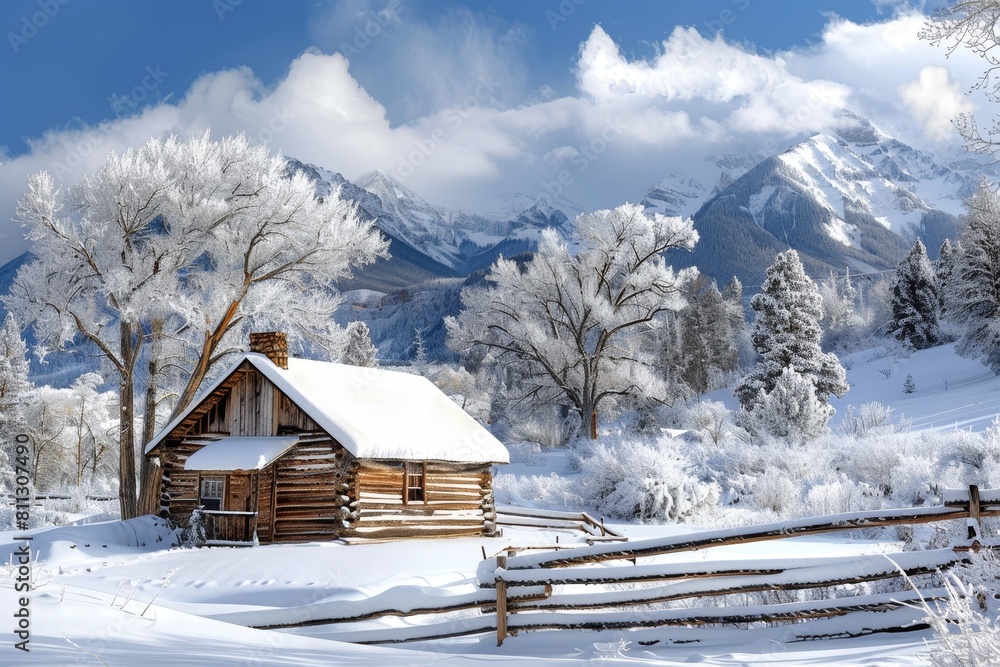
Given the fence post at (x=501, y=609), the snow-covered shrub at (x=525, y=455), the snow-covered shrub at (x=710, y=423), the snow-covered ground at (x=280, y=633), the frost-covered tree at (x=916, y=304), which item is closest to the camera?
the snow-covered ground at (x=280, y=633)

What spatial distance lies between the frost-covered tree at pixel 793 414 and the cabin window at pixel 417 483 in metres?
16.9

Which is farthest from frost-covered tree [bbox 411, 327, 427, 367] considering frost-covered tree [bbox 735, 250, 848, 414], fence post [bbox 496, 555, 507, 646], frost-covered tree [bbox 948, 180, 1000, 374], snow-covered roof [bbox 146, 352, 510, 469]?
fence post [bbox 496, 555, 507, 646]

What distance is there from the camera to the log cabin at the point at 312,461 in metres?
18.2

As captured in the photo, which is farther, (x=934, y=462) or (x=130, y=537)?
(x=934, y=462)

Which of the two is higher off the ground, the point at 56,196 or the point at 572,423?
the point at 56,196

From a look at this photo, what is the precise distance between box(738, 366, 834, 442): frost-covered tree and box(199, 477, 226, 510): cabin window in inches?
828

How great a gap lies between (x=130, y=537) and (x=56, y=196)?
9754 mm

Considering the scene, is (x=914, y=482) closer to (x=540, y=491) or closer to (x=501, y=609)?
(x=540, y=491)

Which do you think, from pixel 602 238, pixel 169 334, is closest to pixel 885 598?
pixel 169 334

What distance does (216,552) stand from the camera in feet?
55.2

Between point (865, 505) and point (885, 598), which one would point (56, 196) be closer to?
point (885, 598)

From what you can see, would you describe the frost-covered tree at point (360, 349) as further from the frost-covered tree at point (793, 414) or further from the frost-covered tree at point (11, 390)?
the frost-covered tree at point (793, 414)

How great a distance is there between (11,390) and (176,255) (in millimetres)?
22482

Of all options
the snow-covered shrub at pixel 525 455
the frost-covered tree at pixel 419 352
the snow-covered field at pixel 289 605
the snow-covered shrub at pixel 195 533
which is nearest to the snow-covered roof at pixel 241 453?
the snow-covered shrub at pixel 195 533
